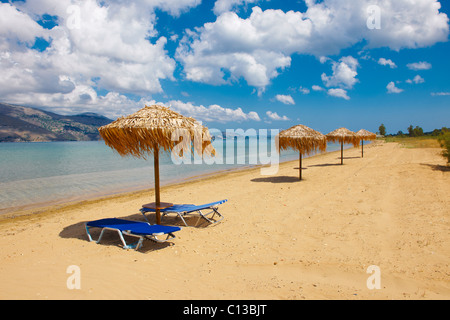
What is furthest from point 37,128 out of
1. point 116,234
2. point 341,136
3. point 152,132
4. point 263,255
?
point 263,255

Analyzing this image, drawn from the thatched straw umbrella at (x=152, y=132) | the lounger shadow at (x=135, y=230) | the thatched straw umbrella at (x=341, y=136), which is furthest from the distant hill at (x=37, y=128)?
the lounger shadow at (x=135, y=230)

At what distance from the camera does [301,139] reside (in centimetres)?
1024


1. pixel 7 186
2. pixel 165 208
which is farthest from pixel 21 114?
pixel 165 208

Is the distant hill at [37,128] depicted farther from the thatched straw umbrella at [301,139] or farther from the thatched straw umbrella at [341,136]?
the thatched straw umbrella at [301,139]

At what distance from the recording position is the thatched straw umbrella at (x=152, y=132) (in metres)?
4.81

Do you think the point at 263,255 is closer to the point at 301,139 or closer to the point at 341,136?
the point at 301,139

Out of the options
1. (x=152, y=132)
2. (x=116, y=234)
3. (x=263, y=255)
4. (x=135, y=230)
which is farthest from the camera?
(x=116, y=234)

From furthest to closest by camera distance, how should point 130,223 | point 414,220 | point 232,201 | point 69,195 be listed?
1. point 69,195
2. point 232,201
3. point 414,220
4. point 130,223

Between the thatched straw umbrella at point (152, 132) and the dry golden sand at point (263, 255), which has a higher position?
the thatched straw umbrella at point (152, 132)

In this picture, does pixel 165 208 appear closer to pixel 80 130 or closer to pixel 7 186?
pixel 7 186

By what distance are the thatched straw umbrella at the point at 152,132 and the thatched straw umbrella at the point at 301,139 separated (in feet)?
18.6

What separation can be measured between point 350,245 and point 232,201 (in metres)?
3.84

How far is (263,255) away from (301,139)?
6.87 meters
